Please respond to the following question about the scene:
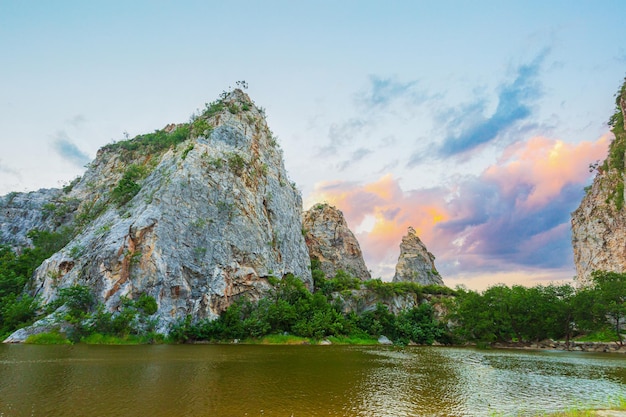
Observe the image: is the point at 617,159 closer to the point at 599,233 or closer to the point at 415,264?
the point at 599,233

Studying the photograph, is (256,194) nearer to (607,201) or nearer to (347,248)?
(347,248)

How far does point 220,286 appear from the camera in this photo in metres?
48.5

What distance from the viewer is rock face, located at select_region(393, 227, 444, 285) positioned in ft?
340

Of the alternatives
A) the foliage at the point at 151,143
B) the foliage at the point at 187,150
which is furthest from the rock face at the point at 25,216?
the foliage at the point at 187,150

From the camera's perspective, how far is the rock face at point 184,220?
146ft

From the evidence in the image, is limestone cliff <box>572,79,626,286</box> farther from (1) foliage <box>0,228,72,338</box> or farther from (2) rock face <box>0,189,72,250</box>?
(2) rock face <box>0,189,72,250</box>

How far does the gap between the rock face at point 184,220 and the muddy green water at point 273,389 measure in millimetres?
23165

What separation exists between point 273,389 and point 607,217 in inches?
3072

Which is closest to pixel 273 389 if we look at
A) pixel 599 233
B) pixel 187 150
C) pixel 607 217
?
pixel 187 150

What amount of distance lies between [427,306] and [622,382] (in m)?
42.5

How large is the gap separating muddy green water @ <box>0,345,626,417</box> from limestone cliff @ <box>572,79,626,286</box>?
54.1 m

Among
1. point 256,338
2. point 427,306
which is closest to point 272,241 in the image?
point 256,338

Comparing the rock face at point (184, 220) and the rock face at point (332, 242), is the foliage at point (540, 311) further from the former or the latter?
the rock face at point (332, 242)

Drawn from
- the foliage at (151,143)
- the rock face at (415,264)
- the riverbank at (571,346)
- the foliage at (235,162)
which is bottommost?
the riverbank at (571,346)
